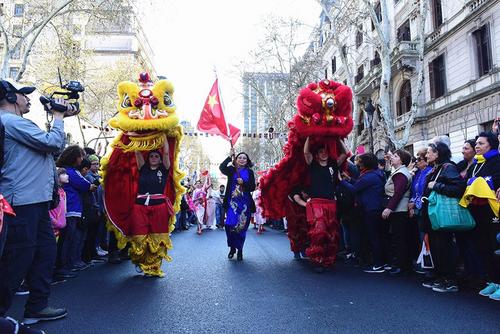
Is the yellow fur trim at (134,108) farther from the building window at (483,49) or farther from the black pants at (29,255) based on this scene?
the building window at (483,49)

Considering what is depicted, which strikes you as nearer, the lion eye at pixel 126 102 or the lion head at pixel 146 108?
the lion head at pixel 146 108

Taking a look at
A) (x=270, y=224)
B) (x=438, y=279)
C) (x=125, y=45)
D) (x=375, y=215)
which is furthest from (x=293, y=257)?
(x=125, y=45)

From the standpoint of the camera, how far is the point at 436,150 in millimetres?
5016

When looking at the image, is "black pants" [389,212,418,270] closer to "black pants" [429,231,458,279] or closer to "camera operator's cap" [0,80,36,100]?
"black pants" [429,231,458,279]

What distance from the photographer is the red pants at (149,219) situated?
212 inches

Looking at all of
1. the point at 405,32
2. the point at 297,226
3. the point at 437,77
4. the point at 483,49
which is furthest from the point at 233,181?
the point at 405,32

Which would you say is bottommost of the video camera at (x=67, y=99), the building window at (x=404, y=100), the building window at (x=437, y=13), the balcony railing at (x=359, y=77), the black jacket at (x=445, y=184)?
the black jacket at (x=445, y=184)

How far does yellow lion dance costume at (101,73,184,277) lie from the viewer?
17.0 feet

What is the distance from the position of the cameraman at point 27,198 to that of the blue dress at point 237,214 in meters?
3.78

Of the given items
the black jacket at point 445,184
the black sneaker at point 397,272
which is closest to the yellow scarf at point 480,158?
the black jacket at point 445,184

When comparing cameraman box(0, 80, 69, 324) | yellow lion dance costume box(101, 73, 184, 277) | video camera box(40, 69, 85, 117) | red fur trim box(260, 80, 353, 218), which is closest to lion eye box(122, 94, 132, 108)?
yellow lion dance costume box(101, 73, 184, 277)

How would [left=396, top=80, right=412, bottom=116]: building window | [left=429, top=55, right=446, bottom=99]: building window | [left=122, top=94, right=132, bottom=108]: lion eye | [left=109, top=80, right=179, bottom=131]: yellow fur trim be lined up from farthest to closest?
[left=396, top=80, right=412, bottom=116]: building window, [left=429, top=55, right=446, bottom=99]: building window, [left=122, top=94, right=132, bottom=108]: lion eye, [left=109, top=80, right=179, bottom=131]: yellow fur trim

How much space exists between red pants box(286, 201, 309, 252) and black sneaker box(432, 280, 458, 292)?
239 centimetres

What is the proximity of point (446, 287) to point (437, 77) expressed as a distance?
65.5 ft
